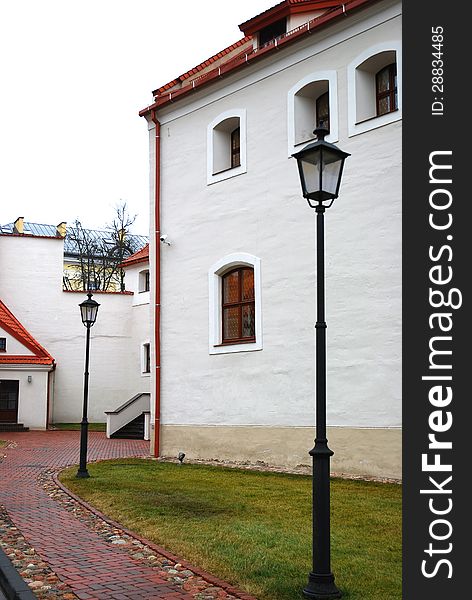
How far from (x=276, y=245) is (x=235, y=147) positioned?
313cm

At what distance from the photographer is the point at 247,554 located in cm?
741

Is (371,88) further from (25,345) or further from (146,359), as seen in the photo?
(146,359)

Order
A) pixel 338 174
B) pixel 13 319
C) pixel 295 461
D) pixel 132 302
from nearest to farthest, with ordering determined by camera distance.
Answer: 1. pixel 338 174
2. pixel 295 461
3. pixel 13 319
4. pixel 132 302

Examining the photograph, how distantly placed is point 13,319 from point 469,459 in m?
30.0

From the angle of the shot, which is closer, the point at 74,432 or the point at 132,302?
the point at 74,432

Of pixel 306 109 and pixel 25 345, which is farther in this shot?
pixel 25 345

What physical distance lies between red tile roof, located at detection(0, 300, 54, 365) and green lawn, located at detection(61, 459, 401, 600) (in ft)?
57.5

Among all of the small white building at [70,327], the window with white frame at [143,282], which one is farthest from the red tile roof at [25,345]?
the window with white frame at [143,282]

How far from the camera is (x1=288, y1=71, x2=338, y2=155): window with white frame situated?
14727 mm

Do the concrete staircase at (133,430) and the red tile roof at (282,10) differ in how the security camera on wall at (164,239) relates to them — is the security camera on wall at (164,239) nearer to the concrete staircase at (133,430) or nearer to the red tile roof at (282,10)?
the red tile roof at (282,10)

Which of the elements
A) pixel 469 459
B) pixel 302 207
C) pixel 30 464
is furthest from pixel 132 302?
pixel 469 459

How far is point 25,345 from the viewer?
31625mm

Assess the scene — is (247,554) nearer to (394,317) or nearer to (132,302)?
(394,317)

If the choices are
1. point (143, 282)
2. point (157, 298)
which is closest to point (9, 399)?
point (143, 282)
